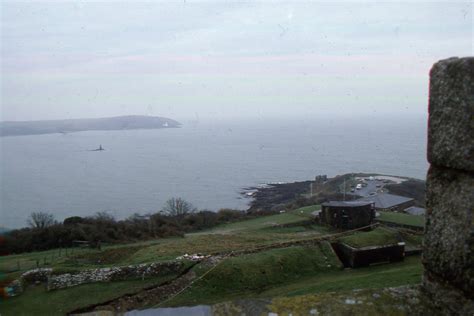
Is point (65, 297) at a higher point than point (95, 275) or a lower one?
lower

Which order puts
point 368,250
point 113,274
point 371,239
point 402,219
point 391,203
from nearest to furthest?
point 113,274
point 368,250
point 371,239
point 402,219
point 391,203

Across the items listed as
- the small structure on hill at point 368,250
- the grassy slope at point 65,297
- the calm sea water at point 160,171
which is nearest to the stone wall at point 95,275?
the grassy slope at point 65,297

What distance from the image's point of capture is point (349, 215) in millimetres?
24469

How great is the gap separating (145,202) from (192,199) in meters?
7.46

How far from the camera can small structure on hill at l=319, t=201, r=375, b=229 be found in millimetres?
24422

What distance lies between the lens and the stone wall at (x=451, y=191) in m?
2.04

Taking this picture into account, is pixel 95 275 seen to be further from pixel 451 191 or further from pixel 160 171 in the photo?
pixel 160 171

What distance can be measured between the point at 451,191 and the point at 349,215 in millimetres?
23227

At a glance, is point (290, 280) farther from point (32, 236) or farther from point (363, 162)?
point (363, 162)

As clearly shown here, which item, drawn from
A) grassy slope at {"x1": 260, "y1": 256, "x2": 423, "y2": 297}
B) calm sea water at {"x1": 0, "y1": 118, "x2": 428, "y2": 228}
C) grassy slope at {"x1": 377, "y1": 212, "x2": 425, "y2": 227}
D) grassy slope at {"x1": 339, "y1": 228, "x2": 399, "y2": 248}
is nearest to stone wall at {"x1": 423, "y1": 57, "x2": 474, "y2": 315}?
grassy slope at {"x1": 260, "y1": 256, "x2": 423, "y2": 297}

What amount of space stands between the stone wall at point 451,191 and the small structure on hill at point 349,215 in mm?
23020

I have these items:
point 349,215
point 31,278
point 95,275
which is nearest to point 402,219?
point 349,215

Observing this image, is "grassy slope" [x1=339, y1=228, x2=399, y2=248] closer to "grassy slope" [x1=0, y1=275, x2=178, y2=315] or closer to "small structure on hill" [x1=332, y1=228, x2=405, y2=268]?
"small structure on hill" [x1=332, y1=228, x2=405, y2=268]

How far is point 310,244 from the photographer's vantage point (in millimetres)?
19234
